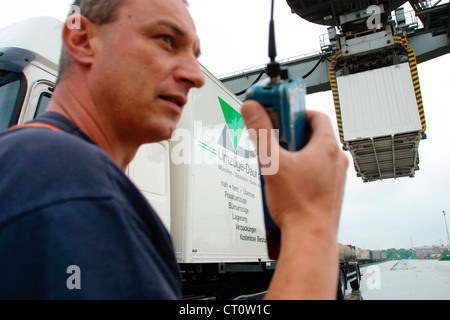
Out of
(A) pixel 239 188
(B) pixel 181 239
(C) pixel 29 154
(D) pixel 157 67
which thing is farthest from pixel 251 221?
(C) pixel 29 154

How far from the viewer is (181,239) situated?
3.75m

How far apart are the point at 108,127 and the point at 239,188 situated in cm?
408

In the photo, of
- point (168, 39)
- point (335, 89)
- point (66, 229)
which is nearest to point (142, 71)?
point (168, 39)

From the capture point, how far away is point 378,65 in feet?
31.0

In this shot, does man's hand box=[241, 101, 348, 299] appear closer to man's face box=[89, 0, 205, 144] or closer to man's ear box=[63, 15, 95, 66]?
man's face box=[89, 0, 205, 144]

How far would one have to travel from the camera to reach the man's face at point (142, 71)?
3.15 ft

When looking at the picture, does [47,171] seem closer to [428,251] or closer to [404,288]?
[404,288]

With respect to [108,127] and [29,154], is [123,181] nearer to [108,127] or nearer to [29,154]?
[29,154]

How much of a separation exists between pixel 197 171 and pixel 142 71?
10.2ft

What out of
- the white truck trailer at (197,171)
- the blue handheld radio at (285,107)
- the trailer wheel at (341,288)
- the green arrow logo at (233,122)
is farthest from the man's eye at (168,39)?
the trailer wheel at (341,288)

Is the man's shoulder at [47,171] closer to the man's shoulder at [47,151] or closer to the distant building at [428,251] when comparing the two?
the man's shoulder at [47,151]

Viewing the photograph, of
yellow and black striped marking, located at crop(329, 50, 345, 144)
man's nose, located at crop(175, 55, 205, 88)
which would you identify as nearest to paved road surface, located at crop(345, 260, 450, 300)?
yellow and black striped marking, located at crop(329, 50, 345, 144)

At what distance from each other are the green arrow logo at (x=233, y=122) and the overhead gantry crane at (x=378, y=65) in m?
4.76
